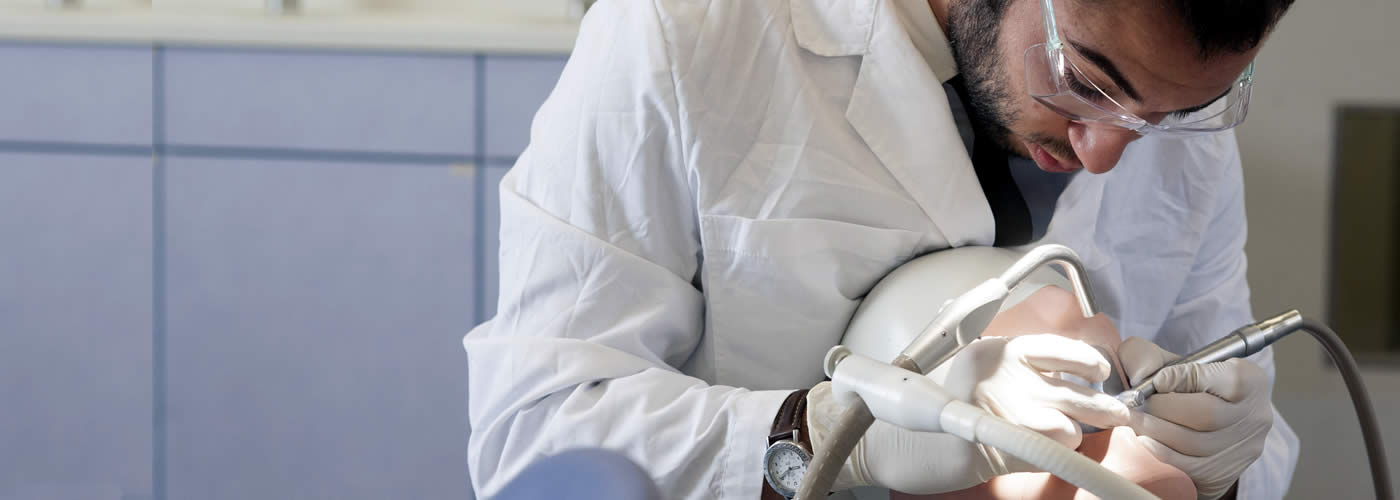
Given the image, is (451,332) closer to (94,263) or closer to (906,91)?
(94,263)

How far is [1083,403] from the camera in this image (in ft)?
2.59

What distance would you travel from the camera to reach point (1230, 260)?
1.37m

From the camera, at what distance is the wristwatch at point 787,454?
85cm

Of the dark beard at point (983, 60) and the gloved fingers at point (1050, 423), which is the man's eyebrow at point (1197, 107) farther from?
the gloved fingers at point (1050, 423)

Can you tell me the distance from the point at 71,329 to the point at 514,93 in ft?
2.90

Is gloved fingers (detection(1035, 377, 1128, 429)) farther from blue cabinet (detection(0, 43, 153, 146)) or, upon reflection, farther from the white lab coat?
blue cabinet (detection(0, 43, 153, 146))

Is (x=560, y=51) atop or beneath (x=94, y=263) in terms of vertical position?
atop

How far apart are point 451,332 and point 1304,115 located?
5.98 ft

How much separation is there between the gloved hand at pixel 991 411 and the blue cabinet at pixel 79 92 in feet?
4.78

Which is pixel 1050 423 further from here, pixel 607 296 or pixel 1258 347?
pixel 607 296

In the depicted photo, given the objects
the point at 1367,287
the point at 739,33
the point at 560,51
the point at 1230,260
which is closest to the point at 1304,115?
the point at 1367,287

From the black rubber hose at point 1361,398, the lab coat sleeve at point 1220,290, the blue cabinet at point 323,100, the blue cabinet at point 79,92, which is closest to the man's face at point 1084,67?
the black rubber hose at point 1361,398

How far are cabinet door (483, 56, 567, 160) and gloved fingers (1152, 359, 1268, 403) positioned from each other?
1149 millimetres

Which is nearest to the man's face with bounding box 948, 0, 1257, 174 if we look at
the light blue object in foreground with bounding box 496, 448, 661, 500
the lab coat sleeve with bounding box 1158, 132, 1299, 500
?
the lab coat sleeve with bounding box 1158, 132, 1299, 500
